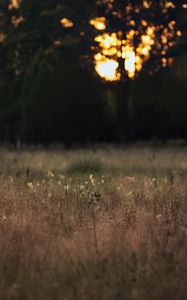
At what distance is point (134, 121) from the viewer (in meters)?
33.5

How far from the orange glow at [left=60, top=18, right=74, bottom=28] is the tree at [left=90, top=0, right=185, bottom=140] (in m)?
1.24

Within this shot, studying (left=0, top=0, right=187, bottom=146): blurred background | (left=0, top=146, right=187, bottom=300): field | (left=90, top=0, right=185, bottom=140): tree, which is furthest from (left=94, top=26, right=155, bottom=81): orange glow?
(left=0, top=146, right=187, bottom=300): field

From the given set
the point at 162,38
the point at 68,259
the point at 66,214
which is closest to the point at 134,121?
the point at 162,38

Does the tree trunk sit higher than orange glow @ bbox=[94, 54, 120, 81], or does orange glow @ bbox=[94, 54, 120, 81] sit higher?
orange glow @ bbox=[94, 54, 120, 81]

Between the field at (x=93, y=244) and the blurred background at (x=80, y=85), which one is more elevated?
the blurred background at (x=80, y=85)

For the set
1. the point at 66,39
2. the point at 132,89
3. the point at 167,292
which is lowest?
the point at 167,292

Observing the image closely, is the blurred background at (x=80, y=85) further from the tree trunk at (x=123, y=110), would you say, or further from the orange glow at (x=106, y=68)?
the orange glow at (x=106, y=68)

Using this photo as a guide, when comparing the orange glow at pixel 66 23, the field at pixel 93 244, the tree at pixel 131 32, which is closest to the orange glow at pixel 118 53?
the tree at pixel 131 32

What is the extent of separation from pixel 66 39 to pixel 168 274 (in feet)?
83.1

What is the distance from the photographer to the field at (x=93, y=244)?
4.65 meters

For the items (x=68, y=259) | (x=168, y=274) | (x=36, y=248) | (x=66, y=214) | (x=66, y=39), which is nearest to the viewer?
(x=168, y=274)

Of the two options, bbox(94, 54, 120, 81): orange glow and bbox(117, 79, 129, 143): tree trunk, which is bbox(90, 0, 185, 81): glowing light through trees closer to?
bbox(94, 54, 120, 81): orange glow

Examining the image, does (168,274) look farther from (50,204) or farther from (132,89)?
(132,89)

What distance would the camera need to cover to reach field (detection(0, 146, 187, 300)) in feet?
15.3
